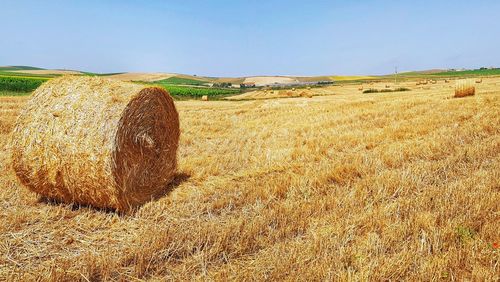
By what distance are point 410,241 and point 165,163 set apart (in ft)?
13.3

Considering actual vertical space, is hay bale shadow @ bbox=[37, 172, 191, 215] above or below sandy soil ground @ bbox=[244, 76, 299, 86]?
below

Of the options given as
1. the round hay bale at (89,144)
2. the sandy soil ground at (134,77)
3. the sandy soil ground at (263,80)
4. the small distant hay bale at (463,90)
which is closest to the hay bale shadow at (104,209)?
the round hay bale at (89,144)

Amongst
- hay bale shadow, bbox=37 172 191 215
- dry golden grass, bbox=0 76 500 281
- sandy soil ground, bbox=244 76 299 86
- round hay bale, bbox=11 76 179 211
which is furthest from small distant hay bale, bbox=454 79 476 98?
sandy soil ground, bbox=244 76 299 86

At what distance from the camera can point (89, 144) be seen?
4984 mm

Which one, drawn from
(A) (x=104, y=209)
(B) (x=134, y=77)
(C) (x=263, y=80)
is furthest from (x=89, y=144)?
(C) (x=263, y=80)

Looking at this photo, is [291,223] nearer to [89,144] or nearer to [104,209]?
[104,209]

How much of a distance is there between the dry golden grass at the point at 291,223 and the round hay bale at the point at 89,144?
29 cm

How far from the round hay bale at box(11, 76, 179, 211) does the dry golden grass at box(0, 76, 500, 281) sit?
0.97 feet

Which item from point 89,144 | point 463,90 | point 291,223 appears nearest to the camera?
point 291,223

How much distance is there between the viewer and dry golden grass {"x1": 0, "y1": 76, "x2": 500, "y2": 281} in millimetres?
3283

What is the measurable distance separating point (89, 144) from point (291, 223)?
2.81 metres

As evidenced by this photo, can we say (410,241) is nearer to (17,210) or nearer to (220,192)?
(220,192)

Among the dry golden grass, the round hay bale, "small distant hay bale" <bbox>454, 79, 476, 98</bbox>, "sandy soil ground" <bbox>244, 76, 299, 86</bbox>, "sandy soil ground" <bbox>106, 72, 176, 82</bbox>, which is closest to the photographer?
the dry golden grass

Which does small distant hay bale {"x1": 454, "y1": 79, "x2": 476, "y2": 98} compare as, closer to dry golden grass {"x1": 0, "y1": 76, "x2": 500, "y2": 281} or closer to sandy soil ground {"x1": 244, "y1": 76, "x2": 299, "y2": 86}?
dry golden grass {"x1": 0, "y1": 76, "x2": 500, "y2": 281}
